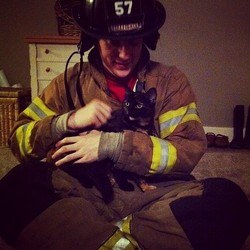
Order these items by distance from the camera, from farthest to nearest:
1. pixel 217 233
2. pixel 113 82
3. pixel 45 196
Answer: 1. pixel 113 82
2. pixel 45 196
3. pixel 217 233

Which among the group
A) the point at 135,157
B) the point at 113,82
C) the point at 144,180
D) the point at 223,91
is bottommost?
the point at 223,91

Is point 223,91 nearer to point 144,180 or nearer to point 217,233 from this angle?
point 144,180

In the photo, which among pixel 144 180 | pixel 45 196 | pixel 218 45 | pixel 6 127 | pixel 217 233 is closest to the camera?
pixel 217 233

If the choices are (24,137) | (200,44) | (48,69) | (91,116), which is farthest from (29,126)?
(200,44)

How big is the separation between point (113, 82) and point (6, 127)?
1.50m

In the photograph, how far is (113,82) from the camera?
115 cm

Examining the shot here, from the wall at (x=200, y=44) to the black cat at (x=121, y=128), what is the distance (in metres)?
1.67

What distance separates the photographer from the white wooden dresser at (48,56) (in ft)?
6.68

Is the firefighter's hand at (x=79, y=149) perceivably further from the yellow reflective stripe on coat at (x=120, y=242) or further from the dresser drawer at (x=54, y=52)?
the dresser drawer at (x=54, y=52)

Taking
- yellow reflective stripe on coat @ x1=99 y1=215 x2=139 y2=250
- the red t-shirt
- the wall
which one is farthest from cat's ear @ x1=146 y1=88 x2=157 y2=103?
the wall

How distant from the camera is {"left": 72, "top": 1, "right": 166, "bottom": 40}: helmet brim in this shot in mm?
904

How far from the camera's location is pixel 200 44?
264 centimetres

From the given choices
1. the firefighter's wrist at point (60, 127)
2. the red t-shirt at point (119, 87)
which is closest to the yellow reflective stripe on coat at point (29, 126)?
the firefighter's wrist at point (60, 127)

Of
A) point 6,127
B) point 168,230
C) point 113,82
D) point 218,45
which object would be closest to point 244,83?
point 218,45
